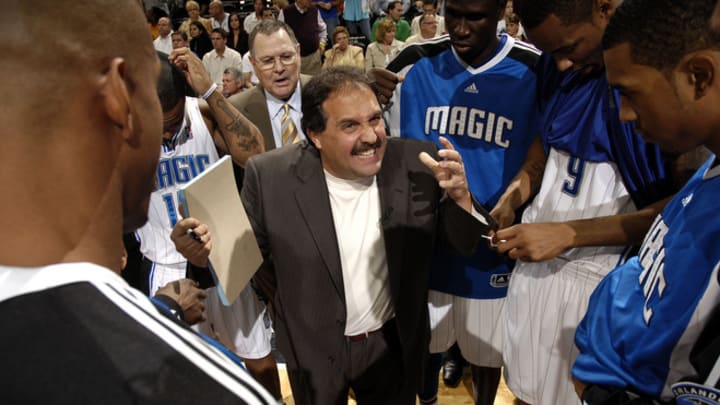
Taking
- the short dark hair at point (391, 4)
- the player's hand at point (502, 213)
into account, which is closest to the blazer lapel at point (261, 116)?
the player's hand at point (502, 213)

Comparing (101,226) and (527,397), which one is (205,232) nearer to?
(101,226)

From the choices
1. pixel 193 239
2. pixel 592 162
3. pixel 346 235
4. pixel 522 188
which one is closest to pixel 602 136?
pixel 592 162

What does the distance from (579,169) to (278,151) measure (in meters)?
1.24

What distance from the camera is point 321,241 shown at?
2070 mm

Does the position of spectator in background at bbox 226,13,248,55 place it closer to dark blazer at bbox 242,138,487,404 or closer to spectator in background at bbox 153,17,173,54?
spectator in background at bbox 153,17,173,54

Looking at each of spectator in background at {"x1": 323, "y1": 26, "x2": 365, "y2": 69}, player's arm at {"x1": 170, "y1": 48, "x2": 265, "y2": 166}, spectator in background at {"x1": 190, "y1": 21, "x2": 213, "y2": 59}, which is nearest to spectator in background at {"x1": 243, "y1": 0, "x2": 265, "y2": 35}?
spectator in background at {"x1": 190, "y1": 21, "x2": 213, "y2": 59}

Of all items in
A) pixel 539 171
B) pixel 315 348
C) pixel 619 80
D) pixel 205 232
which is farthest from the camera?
pixel 539 171

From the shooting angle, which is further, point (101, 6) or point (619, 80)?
point (619, 80)

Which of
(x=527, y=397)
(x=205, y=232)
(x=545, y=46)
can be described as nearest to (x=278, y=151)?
(x=205, y=232)

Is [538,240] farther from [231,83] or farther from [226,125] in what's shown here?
[231,83]

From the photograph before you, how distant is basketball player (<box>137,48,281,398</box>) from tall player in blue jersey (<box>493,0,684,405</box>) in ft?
4.41

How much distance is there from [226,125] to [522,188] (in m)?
1.53

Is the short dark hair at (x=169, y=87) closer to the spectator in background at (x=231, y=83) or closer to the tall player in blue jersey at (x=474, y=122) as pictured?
the tall player in blue jersey at (x=474, y=122)

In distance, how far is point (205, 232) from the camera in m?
1.85
